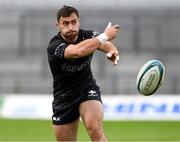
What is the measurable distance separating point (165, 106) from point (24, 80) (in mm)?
8084

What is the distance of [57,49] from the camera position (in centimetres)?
866

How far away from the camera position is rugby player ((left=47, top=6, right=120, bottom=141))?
8.55 metres

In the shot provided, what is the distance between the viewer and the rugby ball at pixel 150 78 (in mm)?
8742

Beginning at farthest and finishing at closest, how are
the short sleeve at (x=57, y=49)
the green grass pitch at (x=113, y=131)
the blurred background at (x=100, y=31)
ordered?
the blurred background at (x=100, y=31), the green grass pitch at (x=113, y=131), the short sleeve at (x=57, y=49)

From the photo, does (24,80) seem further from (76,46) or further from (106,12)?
(76,46)

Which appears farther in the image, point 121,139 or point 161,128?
point 161,128

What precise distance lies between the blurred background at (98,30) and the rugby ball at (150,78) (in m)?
17.0

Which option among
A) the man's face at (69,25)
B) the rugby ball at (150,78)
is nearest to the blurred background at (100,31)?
the rugby ball at (150,78)

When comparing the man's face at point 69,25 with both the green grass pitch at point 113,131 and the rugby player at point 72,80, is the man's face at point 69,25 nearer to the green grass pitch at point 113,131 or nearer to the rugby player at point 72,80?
the rugby player at point 72,80

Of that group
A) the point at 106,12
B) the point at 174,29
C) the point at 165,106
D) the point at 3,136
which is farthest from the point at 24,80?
the point at 3,136

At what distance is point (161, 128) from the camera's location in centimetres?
1841

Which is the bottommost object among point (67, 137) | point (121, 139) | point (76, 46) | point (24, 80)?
point (24, 80)

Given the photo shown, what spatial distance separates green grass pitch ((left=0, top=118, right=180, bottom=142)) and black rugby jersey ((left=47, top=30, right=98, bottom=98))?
6.61 metres

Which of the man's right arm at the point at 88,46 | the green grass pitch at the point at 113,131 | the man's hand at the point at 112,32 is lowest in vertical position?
the green grass pitch at the point at 113,131
